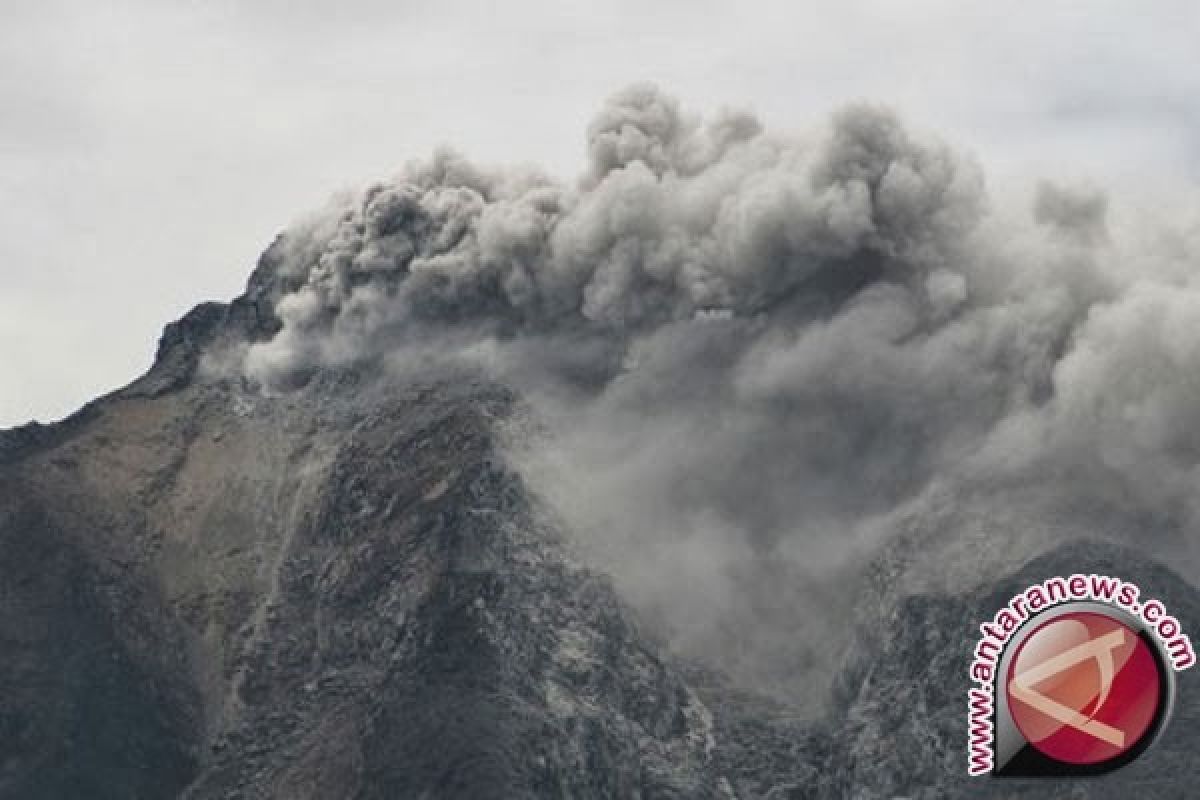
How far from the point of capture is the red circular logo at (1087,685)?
327 ft

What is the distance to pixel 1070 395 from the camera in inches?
7840

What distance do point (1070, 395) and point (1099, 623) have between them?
101 metres

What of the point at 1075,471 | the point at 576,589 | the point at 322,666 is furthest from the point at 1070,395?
the point at 322,666

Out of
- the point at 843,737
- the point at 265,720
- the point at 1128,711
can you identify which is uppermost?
the point at 265,720

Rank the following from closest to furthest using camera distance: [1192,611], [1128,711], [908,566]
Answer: [1128,711], [1192,611], [908,566]

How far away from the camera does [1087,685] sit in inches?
3954

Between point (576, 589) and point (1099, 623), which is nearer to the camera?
point (1099, 623)

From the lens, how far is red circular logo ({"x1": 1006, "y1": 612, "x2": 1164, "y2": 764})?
99.8m

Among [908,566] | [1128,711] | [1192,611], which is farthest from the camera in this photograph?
[908,566]

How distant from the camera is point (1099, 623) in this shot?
100 meters

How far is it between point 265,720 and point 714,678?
105ft

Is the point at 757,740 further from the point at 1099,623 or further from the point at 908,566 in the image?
the point at 1099,623

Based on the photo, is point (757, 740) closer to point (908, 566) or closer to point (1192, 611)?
point (908, 566)

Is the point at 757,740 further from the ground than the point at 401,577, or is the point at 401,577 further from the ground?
the point at 401,577
